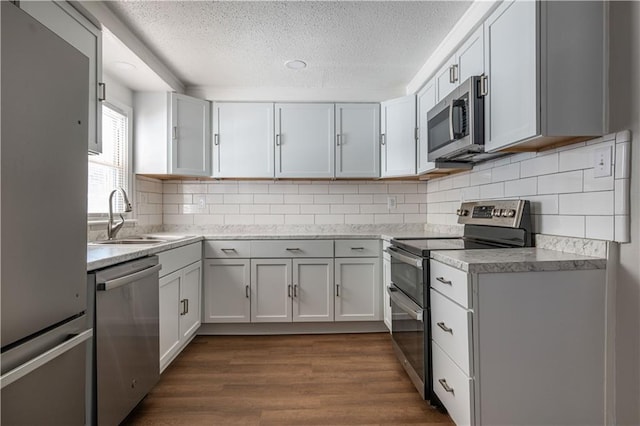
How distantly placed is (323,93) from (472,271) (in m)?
2.42

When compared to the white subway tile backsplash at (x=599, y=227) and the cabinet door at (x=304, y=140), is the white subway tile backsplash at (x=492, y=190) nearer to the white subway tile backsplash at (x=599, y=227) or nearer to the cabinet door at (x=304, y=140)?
the white subway tile backsplash at (x=599, y=227)

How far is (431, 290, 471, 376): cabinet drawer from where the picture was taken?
1393mm

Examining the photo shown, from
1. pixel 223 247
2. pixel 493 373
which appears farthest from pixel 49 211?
pixel 223 247

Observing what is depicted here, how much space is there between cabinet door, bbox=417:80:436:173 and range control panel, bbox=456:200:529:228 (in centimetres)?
44

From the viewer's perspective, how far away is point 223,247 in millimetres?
2922

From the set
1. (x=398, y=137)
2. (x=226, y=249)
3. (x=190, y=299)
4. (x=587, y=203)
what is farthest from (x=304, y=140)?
(x=587, y=203)

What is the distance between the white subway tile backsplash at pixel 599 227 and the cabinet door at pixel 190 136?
283cm

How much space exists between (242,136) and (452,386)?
2606 mm

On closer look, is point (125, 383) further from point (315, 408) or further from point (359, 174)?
point (359, 174)

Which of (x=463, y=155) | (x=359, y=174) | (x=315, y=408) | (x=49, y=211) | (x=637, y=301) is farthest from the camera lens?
(x=359, y=174)

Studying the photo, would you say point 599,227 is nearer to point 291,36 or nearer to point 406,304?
point 406,304

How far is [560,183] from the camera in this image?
165 cm

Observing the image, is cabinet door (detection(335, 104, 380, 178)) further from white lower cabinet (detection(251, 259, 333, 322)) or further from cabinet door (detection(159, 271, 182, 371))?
cabinet door (detection(159, 271, 182, 371))

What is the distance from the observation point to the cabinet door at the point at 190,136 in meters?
2.96
